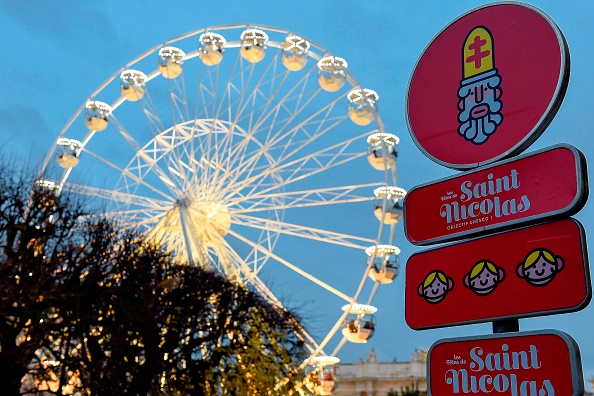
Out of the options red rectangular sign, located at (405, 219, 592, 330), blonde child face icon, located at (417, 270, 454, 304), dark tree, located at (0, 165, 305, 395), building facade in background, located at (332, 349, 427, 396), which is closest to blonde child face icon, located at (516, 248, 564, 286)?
red rectangular sign, located at (405, 219, 592, 330)

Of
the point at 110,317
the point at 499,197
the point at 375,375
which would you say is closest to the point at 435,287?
the point at 499,197

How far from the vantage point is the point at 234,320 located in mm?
23562

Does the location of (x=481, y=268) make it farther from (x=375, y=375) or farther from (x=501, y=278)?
(x=375, y=375)

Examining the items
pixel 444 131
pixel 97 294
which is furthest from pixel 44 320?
pixel 444 131

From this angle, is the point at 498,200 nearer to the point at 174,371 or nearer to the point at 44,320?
the point at 44,320

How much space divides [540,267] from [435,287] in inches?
23.0

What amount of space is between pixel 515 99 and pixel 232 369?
57.5 ft

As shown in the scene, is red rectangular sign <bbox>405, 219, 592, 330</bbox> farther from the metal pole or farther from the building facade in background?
the building facade in background

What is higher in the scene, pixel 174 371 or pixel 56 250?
pixel 56 250

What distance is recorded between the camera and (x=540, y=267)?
10.5 ft

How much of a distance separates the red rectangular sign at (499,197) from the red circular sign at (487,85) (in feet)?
0.36

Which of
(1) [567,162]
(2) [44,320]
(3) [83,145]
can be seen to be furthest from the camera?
(3) [83,145]

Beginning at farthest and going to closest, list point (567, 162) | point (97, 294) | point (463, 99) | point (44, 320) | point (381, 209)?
point (381, 209) < point (97, 294) < point (44, 320) < point (463, 99) < point (567, 162)

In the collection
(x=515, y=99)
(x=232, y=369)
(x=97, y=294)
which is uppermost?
(x=97, y=294)
